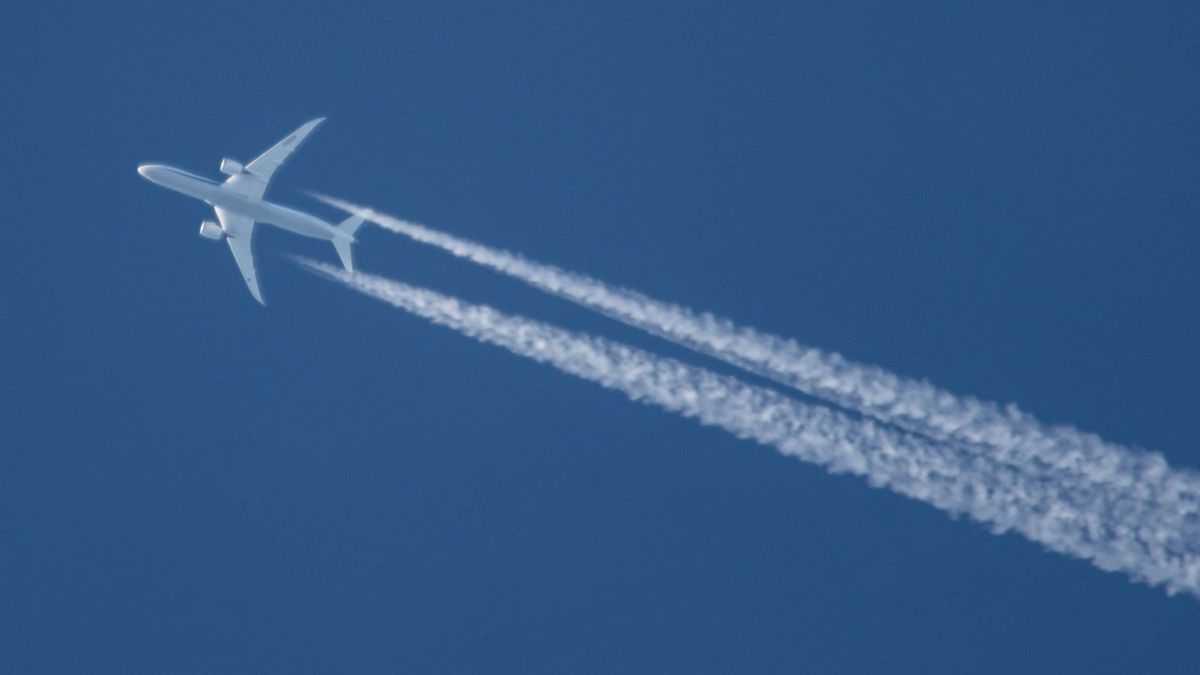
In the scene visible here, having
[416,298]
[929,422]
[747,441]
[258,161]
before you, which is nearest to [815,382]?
[929,422]

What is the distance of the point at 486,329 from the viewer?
55312 mm

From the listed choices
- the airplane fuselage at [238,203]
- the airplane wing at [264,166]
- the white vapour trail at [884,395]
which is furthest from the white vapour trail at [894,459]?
the airplane wing at [264,166]

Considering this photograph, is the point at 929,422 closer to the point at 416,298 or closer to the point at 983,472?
the point at 983,472

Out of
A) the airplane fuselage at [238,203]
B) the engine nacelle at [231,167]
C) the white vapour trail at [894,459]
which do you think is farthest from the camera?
the engine nacelle at [231,167]

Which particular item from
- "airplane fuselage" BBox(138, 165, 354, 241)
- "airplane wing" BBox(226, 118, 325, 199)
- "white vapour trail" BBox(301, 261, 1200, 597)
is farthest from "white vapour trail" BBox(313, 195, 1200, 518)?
"airplane wing" BBox(226, 118, 325, 199)

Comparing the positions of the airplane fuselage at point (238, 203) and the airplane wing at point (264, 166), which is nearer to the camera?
the airplane fuselage at point (238, 203)

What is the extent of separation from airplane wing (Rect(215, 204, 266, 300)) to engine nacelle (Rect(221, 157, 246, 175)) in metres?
1.94

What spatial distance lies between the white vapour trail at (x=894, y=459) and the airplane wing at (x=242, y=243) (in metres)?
8.79

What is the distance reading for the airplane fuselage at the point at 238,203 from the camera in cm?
5497

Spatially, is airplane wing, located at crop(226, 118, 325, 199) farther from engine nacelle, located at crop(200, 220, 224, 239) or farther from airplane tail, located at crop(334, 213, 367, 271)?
airplane tail, located at crop(334, 213, 367, 271)

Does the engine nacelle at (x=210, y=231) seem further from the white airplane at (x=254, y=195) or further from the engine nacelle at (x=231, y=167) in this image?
the engine nacelle at (x=231, y=167)

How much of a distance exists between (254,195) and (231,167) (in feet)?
4.26

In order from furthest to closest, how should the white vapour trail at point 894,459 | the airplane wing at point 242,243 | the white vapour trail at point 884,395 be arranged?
the airplane wing at point 242,243
the white vapour trail at point 884,395
the white vapour trail at point 894,459

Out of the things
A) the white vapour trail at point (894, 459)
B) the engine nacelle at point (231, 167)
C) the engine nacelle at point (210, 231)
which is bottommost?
the white vapour trail at point (894, 459)
